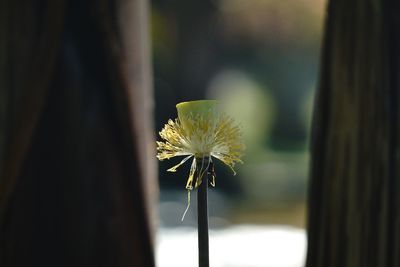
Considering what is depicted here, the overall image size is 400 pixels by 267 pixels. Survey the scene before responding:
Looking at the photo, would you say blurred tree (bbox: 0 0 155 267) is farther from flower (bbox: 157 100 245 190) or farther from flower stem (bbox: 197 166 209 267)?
flower stem (bbox: 197 166 209 267)

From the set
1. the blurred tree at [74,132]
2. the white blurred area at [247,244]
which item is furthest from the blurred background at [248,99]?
the blurred tree at [74,132]

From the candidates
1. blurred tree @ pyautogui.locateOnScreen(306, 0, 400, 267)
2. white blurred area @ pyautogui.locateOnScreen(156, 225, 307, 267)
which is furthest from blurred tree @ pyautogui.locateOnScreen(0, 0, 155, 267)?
white blurred area @ pyautogui.locateOnScreen(156, 225, 307, 267)

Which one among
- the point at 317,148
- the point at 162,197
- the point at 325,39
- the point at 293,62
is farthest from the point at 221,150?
the point at 293,62

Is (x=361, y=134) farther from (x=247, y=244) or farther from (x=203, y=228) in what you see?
(x=247, y=244)

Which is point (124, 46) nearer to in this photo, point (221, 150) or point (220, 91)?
point (221, 150)

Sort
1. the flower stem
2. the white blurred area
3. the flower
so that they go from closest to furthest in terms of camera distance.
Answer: the flower stem < the flower < the white blurred area

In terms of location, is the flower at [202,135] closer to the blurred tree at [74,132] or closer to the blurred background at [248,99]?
the blurred tree at [74,132]

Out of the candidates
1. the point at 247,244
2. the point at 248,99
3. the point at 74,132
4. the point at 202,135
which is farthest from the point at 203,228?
the point at 248,99
